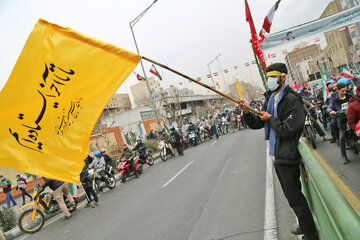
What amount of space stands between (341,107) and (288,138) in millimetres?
4590

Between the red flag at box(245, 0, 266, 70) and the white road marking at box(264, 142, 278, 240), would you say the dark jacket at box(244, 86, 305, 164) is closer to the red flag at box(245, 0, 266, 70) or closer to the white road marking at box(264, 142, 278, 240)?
the white road marking at box(264, 142, 278, 240)

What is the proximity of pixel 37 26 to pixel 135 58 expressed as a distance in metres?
0.96

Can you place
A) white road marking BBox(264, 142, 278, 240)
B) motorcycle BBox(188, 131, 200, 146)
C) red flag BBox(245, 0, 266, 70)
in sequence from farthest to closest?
motorcycle BBox(188, 131, 200, 146) → red flag BBox(245, 0, 266, 70) → white road marking BBox(264, 142, 278, 240)

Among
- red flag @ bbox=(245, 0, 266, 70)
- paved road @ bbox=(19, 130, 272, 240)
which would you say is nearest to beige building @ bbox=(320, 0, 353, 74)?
red flag @ bbox=(245, 0, 266, 70)

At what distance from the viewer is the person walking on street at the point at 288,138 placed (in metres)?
2.68

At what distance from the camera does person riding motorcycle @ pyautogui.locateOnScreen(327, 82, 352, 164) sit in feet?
19.4

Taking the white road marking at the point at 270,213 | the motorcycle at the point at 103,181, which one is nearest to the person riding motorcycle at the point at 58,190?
the motorcycle at the point at 103,181

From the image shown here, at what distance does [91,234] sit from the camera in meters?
5.88

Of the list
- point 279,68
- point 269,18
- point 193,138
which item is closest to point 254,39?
point 269,18

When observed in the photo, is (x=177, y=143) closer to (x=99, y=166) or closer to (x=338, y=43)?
(x=99, y=166)

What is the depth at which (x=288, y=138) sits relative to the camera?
9.14 feet

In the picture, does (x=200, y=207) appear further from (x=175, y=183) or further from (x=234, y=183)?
(x=175, y=183)

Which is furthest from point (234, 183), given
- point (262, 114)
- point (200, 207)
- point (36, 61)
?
point (36, 61)

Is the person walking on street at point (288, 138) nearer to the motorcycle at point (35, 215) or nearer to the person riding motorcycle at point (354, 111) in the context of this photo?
the person riding motorcycle at point (354, 111)
